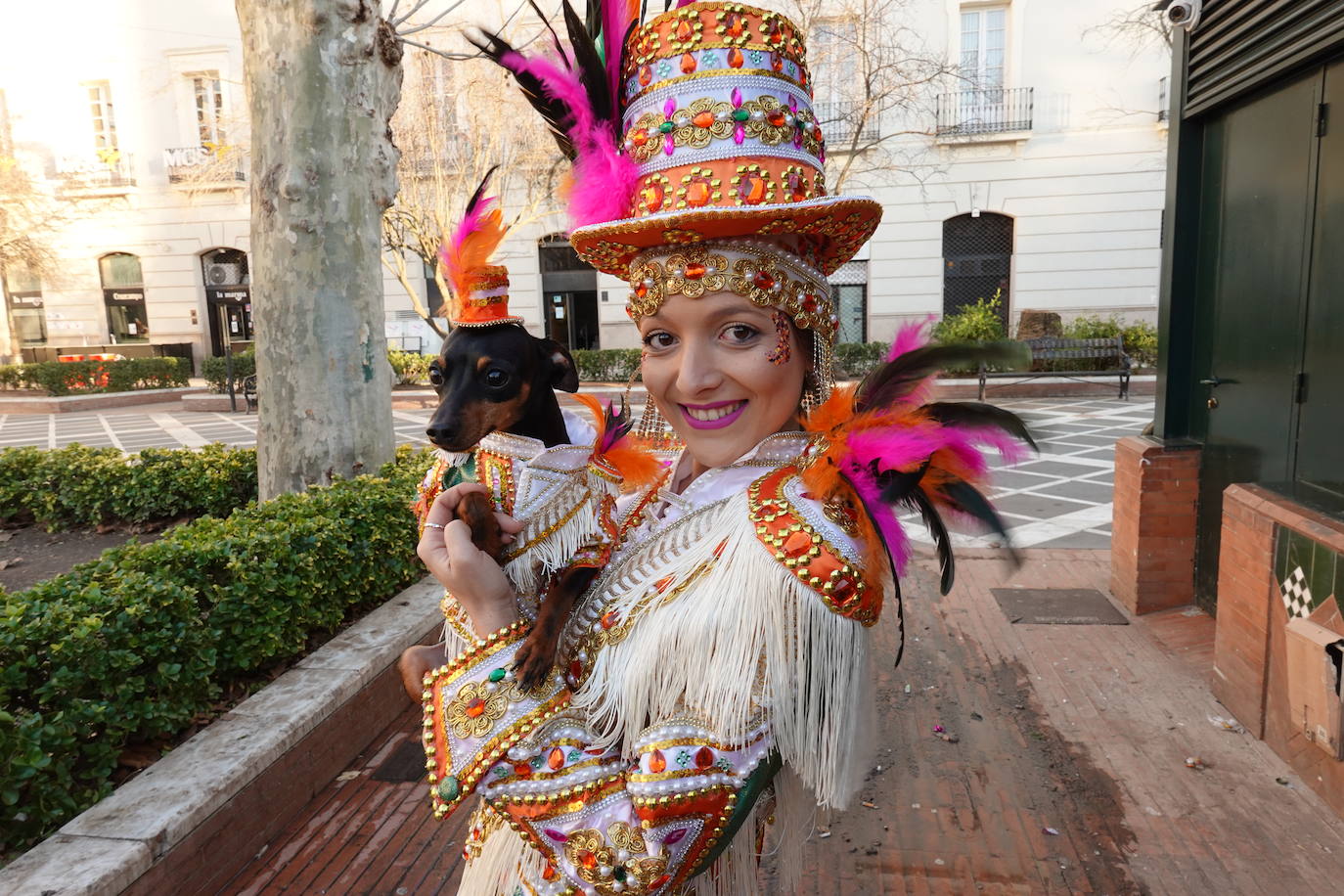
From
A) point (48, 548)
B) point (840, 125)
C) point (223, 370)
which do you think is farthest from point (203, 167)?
point (48, 548)

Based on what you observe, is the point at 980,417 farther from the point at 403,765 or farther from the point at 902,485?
the point at 403,765

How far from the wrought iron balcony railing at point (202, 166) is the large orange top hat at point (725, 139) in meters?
23.3

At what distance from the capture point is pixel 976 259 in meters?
22.4

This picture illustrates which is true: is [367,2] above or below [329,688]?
above

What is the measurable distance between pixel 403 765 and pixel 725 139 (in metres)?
3.29

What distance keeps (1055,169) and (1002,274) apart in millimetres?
2960

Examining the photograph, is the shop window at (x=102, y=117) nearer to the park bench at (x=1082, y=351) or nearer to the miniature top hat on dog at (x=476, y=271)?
the park bench at (x=1082, y=351)

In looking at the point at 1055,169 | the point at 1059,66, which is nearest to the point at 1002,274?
the point at 1055,169

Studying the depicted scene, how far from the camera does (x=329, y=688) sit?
3.52 meters

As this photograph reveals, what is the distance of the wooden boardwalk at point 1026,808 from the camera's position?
2.85 meters

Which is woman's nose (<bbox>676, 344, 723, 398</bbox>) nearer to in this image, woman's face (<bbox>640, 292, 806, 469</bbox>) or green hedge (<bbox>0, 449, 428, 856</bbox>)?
woman's face (<bbox>640, 292, 806, 469</bbox>)

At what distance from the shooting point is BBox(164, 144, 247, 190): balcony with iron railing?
22047 mm

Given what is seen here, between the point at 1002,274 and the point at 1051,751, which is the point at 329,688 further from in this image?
the point at 1002,274

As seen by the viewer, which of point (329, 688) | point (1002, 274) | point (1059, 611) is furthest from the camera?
point (1002, 274)
